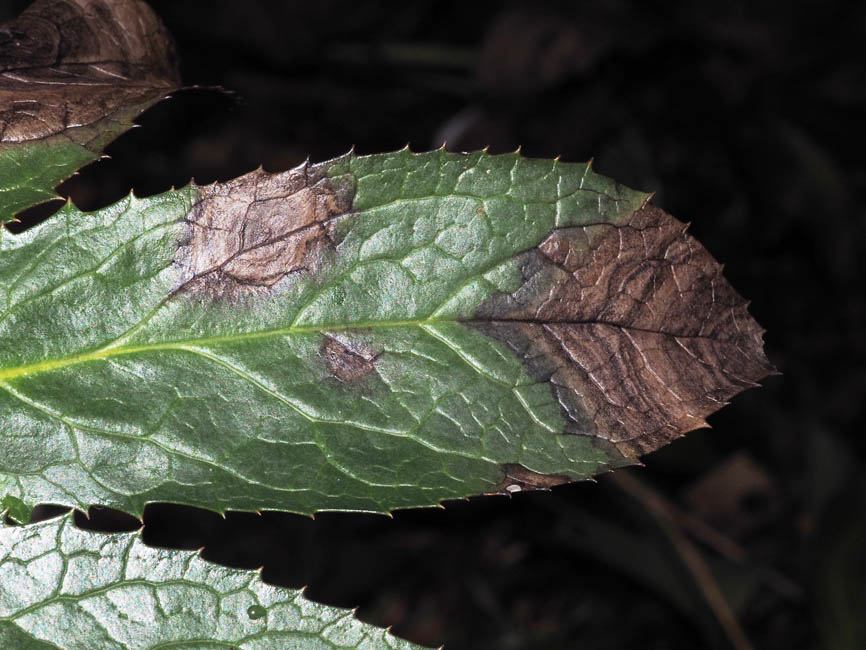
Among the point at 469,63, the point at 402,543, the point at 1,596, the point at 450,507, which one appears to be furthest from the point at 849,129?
the point at 1,596

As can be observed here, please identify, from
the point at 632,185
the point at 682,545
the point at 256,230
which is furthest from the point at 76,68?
the point at 682,545

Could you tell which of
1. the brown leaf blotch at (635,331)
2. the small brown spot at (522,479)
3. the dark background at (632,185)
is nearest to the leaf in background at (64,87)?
the brown leaf blotch at (635,331)

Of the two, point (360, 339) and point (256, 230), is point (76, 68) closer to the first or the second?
point (256, 230)

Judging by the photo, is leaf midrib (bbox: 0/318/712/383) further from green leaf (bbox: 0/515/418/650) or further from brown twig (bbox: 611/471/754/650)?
brown twig (bbox: 611/471/754/650)

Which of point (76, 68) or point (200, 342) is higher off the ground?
point (76, 68)

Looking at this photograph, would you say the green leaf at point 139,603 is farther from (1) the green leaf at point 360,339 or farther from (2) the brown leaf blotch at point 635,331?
(2) the brown leaf blotch at point 635,331

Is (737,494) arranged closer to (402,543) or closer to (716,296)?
(402,543)
